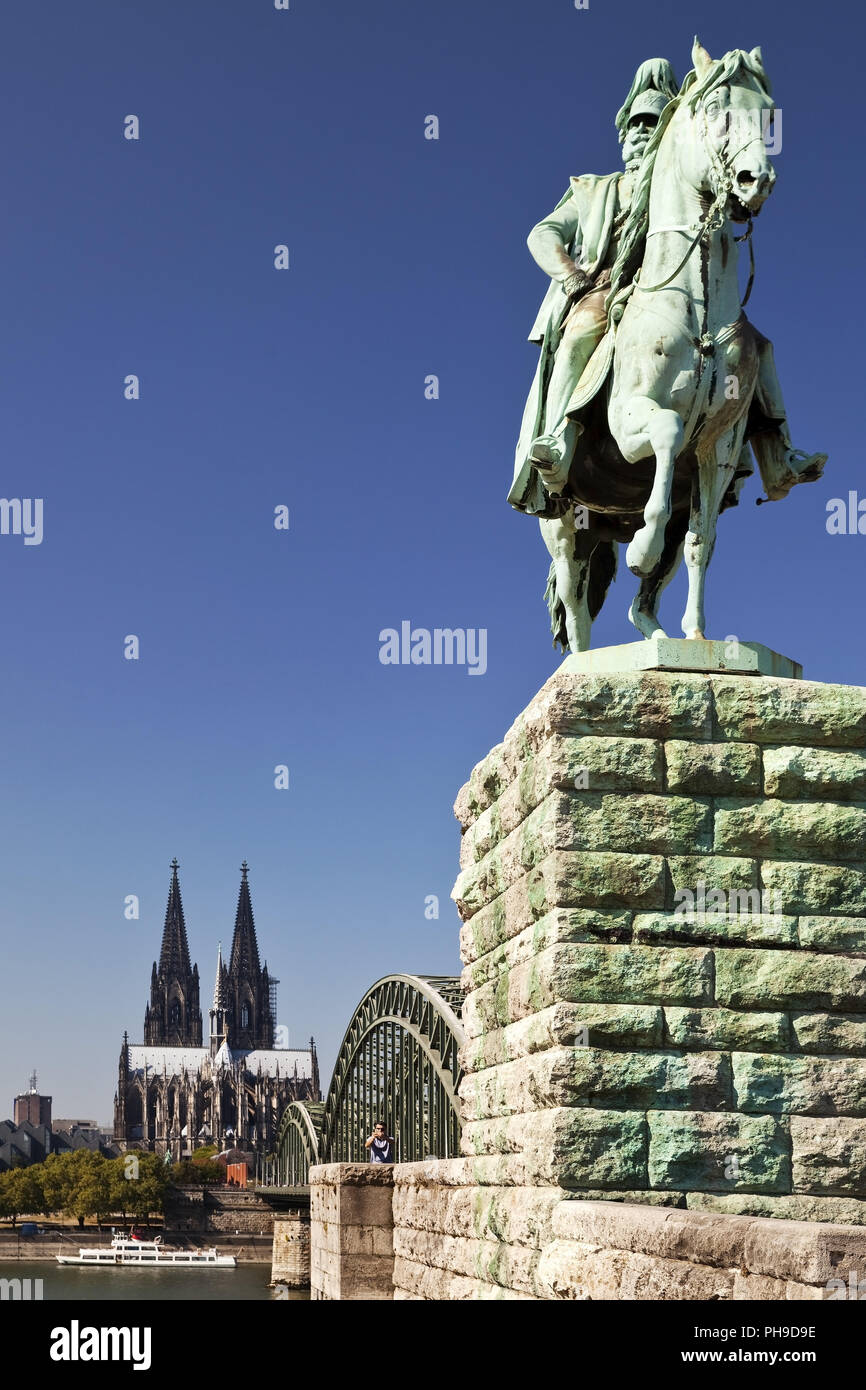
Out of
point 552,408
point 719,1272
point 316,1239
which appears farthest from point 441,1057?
point 719,1272

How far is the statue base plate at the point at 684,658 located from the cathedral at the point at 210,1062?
165m

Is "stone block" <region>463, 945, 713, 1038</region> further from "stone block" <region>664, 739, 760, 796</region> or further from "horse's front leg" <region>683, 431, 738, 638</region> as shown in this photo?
"horse's front leg" <region>683, 431, 738, 638</region>

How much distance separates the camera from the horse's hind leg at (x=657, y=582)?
8.42 meters

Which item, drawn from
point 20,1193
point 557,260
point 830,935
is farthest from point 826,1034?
point 20,1193

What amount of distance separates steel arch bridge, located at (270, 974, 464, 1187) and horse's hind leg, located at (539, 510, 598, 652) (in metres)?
28.2

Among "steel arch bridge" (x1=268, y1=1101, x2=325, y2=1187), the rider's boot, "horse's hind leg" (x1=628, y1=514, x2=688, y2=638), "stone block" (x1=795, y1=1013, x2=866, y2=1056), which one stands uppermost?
the rider's boot

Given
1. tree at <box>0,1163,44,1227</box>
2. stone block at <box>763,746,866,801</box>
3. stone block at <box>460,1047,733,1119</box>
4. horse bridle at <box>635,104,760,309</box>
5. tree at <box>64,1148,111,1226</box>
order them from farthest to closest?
1. tree at <box>0,1163,44,1227</box>
2. tree at <box>64,1148,111,1226</box>
3. horse bridle at <box>635,104,760,309</box>
4. stone block at <box>763,746,866,801</box>
5. stone block at <box>460,1047,733,1119</box>

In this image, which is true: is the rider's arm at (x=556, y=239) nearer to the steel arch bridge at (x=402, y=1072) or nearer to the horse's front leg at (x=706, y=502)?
the horse's front leg at (x=706, y=502)

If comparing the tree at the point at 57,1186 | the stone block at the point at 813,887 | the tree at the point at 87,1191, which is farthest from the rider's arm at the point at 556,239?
the tree at the point at 57,1186

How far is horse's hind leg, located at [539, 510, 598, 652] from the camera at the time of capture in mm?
9375

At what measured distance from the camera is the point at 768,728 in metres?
7.28

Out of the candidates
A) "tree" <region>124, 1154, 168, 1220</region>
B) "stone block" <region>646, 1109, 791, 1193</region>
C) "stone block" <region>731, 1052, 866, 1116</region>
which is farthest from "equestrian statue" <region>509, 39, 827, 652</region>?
"tree" <region>124, 1154, 168, 1220</region>

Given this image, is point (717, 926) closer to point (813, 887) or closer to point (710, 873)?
point (710, 873)
